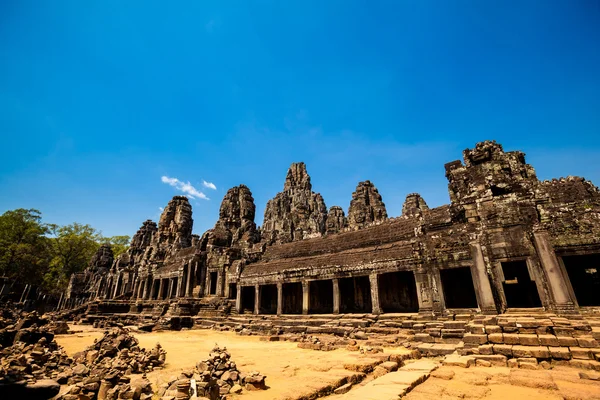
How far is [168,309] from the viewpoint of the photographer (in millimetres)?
25312

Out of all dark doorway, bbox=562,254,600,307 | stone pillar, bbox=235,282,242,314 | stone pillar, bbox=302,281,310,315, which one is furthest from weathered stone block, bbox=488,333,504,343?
stone pillar, bbox=235,282,242,314

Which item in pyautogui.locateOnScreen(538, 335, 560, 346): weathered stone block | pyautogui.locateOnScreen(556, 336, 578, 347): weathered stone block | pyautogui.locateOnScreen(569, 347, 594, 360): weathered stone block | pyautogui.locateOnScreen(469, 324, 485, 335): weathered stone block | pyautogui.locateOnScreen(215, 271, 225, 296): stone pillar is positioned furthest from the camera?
pyautogui.locateOnScreen(215, 271, 225, 296): stone pillar

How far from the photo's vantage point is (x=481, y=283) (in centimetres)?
1139

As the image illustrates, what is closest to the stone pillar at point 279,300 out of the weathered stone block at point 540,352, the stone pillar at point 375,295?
the stone pillar at point 375,295

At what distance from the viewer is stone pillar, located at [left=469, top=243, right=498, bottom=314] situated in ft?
36.2

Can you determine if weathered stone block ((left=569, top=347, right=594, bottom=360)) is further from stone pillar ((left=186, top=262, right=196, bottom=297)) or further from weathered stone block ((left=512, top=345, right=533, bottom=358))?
stone pillar ((left=186, top=262, right=196, bottom=297))

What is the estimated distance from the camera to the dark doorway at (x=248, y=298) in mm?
23747

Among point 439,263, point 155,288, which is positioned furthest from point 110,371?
point 155,288

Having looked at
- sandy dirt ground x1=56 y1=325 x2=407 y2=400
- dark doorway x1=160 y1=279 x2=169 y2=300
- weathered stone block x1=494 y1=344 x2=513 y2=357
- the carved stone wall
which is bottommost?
sandy dirt ground x1=56 y1=325 x2=407 y2=400

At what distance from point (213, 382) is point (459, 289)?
14.4 m

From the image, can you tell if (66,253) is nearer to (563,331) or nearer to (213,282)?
(213,282)

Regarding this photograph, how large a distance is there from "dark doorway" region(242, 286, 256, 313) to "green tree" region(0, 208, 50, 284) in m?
42.4

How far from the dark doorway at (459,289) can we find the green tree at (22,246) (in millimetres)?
57917

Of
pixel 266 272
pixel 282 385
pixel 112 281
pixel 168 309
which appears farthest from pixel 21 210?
pixel 282 385
